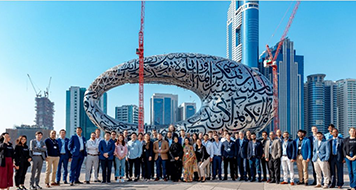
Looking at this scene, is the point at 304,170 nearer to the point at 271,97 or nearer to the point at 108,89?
the point at 271,97

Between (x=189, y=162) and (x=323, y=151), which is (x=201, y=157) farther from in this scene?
(x=323, y=151)

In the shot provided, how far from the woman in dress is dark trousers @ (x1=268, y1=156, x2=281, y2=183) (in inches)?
94.2

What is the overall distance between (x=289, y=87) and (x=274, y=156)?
102506 mm

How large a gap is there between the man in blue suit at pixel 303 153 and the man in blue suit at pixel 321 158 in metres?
0.25

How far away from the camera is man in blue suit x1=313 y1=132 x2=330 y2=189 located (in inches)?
385

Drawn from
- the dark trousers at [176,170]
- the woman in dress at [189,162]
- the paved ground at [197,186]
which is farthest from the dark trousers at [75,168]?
the woman in dress at [189,162]

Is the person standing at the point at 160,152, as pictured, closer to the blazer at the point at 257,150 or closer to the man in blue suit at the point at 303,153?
the blazer at the point at 257,150

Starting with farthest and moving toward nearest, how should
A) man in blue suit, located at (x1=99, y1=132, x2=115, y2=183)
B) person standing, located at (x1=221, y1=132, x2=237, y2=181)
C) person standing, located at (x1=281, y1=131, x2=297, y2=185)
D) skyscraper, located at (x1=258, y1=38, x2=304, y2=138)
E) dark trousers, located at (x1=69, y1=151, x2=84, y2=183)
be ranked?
skyscraper, located at (x1=258, y1=38, x2=304, y2=138) → person standing, located at (x1=221, y1=132, x2=237, y2=181) → man in blue suit, located at (x1=99, y1=132, x2=115, y2=183) → dark trousers, located at (x1=69, y1=151, x2=84, y2=183) → person standing, located at (x1=281, y1=131, x2=297, y2=185)

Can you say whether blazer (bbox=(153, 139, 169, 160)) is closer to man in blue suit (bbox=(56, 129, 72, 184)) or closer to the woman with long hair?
the woman with long hair

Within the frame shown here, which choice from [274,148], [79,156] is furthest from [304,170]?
[79,156]

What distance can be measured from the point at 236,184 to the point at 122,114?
9400cm

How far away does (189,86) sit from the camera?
18438 mm

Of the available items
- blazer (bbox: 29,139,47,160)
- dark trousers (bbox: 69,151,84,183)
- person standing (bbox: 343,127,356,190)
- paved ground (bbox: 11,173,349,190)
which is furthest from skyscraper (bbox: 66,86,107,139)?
person standing (bbox: 343,127,356,190)

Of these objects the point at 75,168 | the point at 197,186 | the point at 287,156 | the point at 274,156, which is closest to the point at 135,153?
the point at 75,168
